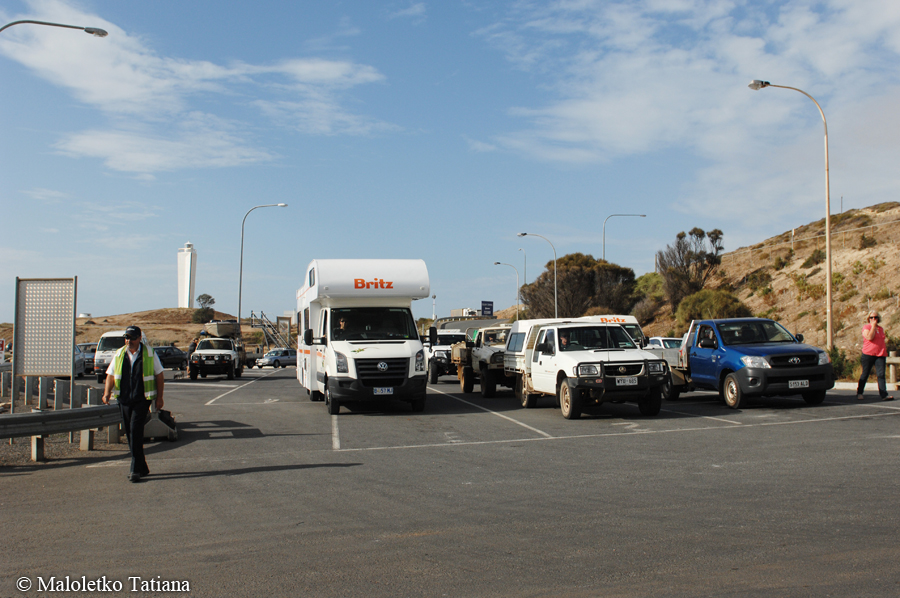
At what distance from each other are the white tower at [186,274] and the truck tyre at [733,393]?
119 meters

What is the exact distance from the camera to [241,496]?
765 centimetres

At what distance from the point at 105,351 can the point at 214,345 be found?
461cm

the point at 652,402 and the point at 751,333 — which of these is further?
the point at 751,333

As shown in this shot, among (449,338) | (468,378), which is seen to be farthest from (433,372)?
(468,378)

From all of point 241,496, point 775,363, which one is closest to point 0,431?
point 241,496

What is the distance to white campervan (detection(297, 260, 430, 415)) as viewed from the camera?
15602 millimetres

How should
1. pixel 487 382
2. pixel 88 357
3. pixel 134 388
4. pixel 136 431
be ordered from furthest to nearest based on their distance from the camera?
pixel 88 357 < pixel 487 382 < pixel 134 388 < pixel 136 431

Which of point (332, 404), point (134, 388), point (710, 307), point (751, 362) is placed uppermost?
point (710, 307)

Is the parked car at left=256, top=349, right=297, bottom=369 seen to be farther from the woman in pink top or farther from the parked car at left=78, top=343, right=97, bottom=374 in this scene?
the woman in pink top

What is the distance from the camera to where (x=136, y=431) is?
337 inches

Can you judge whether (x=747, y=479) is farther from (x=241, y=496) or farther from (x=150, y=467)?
(x=150, y=467)

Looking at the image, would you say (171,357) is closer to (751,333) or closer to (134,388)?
(751,333)

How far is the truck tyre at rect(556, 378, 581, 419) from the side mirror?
11.7ft

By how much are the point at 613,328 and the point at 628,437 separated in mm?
4449
